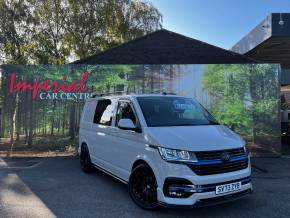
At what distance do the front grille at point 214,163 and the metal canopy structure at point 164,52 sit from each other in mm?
11036

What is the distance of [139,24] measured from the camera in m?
25.0

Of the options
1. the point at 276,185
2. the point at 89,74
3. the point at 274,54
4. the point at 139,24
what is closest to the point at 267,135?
the point at 276,185

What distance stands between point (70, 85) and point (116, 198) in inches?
229

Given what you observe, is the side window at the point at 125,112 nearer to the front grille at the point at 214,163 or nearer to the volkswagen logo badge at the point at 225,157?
the front grille at the point at 214,163

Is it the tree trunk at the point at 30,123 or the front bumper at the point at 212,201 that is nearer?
the front bumper at the point at 212,201

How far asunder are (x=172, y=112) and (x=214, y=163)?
154cm

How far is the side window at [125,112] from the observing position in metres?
5.95

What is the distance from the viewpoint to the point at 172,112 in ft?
19.7

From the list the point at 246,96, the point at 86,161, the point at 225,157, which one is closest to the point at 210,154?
the point at 225,157

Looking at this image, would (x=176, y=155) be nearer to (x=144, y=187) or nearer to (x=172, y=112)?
(x=144, y=187)

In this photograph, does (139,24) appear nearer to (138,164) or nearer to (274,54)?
(274,54)

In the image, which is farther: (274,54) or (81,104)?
(274,54)
